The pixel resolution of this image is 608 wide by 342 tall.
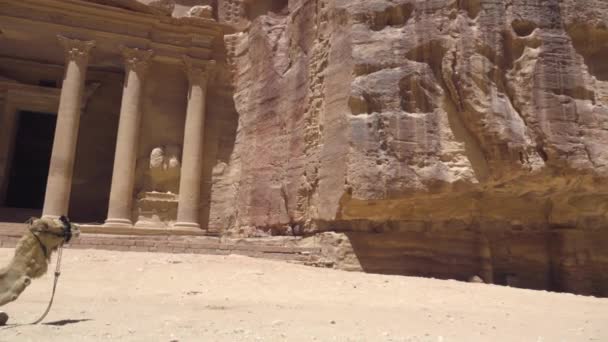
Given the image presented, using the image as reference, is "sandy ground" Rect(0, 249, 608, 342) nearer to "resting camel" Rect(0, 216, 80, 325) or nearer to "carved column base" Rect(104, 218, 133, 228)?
"resting camel" Rect(0, 216, 80, 325)

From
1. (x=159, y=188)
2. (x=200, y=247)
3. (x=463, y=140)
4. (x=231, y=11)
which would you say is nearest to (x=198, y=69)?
(x=231, y=11)

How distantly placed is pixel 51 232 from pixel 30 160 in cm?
1571

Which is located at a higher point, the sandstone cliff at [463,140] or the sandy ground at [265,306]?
the sandstone cliff at [463,140]

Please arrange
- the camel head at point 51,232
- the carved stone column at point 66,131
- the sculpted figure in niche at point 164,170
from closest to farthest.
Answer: the camel head at point 51,232 → the carved stone column at point 66,131 → the sculpted figure in niche at point 164,170

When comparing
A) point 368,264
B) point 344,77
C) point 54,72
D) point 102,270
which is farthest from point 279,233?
point 54,72

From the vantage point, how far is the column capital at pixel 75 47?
53.1 feet

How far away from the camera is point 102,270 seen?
8.98 metres

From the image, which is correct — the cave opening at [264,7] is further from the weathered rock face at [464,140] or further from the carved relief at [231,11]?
the weathered rock face at [464,140]

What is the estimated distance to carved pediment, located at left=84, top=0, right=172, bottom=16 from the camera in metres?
17.0

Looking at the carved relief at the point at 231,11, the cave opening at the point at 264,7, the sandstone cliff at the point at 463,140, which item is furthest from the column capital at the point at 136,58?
the sandstone cliff at the point at 463,140

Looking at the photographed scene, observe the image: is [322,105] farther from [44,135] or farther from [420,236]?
[44,135]

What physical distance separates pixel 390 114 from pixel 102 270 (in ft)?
20.2

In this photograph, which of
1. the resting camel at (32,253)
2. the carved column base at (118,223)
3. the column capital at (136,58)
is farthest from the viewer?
the column capital at (136,58)

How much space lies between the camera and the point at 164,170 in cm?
1730
